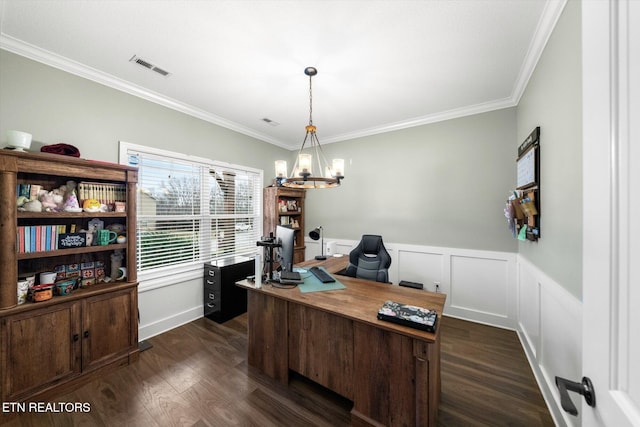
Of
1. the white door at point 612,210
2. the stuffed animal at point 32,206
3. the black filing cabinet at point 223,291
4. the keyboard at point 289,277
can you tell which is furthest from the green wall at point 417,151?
the keyboard at point 289,277

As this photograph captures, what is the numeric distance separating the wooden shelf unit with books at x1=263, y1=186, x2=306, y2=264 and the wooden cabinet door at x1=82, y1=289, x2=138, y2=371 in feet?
6.35

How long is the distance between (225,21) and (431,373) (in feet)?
9.12

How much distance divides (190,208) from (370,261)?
253cm

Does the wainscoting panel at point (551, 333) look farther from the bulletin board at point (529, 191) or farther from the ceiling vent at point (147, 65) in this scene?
the ceiling vent at point (147, 65)

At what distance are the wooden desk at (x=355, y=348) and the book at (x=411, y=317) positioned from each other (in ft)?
0.10

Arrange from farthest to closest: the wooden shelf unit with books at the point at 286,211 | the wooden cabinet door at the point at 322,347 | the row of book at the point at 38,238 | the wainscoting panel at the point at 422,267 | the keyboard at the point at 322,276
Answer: the wooden shelf unit with books at the point at 286,211, the wainscoting panel at the point at 422,267, the keyboard at the point at 322,276, the row of book at the point at 38,238, the wooden cabinet door at the point at 322,347

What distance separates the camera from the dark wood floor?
5.48 ft

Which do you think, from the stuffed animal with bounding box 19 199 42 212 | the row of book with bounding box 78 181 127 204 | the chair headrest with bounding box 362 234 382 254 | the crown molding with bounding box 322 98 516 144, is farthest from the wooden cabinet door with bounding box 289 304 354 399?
the crown molding with bounding box 322 98 516 144

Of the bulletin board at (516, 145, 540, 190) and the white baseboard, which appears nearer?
the bulletin board at (516, 145, 540, 190)

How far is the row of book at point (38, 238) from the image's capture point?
181 centimetres

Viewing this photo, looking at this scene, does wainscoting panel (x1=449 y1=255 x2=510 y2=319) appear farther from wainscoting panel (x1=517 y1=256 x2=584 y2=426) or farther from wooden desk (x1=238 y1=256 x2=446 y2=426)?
wooden desk (x1=238 y1=256 x2=446 y2=426)

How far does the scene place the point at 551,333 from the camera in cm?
176

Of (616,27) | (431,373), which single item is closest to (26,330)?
(431,373)

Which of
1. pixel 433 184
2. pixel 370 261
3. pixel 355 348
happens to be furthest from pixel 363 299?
pixel 433 184
